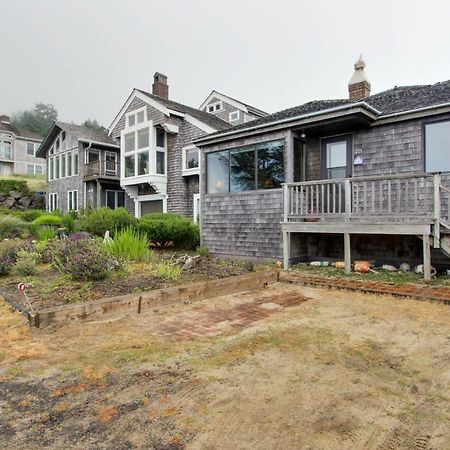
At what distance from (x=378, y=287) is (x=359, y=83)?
8387 millimetres

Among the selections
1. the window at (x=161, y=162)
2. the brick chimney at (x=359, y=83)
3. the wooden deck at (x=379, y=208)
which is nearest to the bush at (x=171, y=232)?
the wooden deck at (x=379, y=208)

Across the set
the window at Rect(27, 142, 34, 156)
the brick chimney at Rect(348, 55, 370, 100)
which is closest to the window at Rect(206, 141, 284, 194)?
the brick chimney at Rect(348, 55, 370, 100)

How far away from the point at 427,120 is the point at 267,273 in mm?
4815

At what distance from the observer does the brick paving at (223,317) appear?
385 cm

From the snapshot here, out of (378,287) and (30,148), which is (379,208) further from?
(30,148)

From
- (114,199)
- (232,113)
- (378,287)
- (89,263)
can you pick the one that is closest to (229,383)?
(89,263)

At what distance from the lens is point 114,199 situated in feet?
76.9

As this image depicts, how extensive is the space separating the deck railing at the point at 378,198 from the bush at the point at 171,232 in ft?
14.2

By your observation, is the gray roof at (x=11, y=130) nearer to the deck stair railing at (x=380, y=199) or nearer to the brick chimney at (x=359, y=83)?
the brick chimney at (x=359, y=83)

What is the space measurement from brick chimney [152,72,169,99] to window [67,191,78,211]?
8.85 m

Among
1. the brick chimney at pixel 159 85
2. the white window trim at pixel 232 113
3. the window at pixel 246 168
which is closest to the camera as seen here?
the window at pixel 246 168

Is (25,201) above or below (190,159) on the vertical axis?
below

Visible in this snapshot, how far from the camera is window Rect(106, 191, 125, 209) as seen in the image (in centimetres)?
2311

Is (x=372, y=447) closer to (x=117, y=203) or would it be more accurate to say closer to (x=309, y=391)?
(x=309, y=391)
